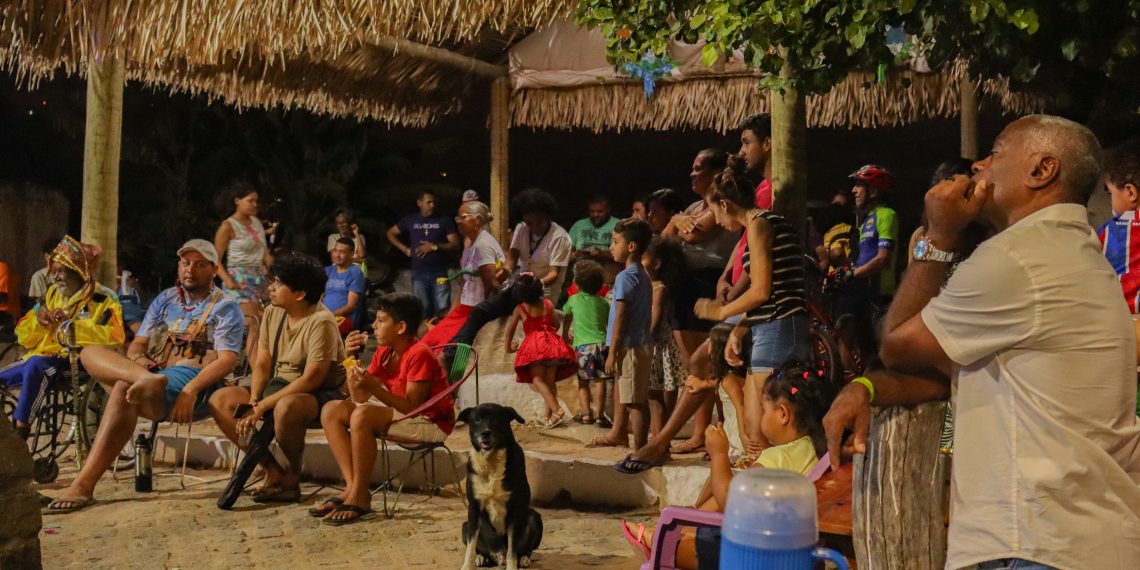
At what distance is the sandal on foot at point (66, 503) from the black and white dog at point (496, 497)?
8.45 feet

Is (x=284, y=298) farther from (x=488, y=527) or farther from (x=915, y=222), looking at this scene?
(x=915, y=222)

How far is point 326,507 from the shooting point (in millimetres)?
6395

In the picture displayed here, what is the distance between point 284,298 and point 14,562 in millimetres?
2763

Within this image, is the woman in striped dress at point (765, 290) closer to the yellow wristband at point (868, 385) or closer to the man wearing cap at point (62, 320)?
the yellow wristband at point (868, 385)

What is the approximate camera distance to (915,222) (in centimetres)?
1391

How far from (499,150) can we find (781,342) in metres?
6.41

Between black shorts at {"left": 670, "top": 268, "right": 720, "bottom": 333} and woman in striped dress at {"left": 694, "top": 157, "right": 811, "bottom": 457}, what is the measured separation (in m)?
1.27

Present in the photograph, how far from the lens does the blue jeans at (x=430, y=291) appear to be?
1111cm

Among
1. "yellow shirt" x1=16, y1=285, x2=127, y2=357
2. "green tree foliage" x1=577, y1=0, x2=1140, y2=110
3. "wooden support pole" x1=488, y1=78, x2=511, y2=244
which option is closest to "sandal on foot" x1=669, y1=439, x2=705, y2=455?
"green tree foliage" x1=577, y1=0, x2=1140, y2=110

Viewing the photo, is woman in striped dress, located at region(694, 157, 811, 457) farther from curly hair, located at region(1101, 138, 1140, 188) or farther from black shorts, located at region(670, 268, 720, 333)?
curly hair, located at region(1101, 138, 1140, 188)

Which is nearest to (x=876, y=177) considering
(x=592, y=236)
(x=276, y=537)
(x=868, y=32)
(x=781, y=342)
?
(x=781, y=342)

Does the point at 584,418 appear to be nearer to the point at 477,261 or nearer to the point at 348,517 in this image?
the point at 477,261

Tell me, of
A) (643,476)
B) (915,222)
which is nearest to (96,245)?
(643,476)

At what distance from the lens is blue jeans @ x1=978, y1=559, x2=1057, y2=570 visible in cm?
215
